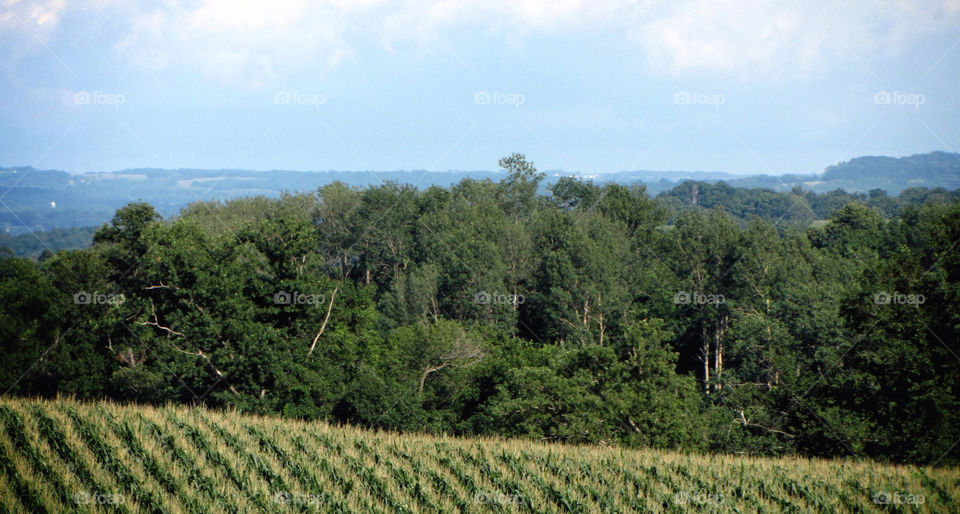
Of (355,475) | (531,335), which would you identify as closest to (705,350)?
(531,335)

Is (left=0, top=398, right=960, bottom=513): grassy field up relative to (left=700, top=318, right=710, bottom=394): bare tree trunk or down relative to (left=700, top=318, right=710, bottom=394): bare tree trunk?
up

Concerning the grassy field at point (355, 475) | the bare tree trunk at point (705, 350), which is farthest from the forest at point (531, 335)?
the grassy field at point (355, 475)

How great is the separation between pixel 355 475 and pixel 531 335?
38944mm

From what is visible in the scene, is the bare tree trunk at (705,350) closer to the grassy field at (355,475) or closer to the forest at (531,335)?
the forest at (531,335)

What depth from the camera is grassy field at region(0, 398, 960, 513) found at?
13.1 m

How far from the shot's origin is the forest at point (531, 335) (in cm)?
2583

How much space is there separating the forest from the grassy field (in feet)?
21.3

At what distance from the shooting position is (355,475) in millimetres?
15312

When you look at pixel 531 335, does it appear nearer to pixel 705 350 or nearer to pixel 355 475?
pixel 705 350

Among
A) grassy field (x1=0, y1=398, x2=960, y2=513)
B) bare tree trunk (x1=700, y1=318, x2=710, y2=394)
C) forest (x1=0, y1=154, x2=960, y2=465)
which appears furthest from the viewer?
bare tree trunk (x1=700, y1=318, x2=710, y2=394)

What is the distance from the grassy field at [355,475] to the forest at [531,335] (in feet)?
21.3

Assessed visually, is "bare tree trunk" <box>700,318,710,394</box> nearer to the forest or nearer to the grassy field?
the forest

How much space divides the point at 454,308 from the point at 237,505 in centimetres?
3903

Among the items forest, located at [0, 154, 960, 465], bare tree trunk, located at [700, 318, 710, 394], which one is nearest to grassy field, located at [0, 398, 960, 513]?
forest, located at [0, 154, 960, 465]
